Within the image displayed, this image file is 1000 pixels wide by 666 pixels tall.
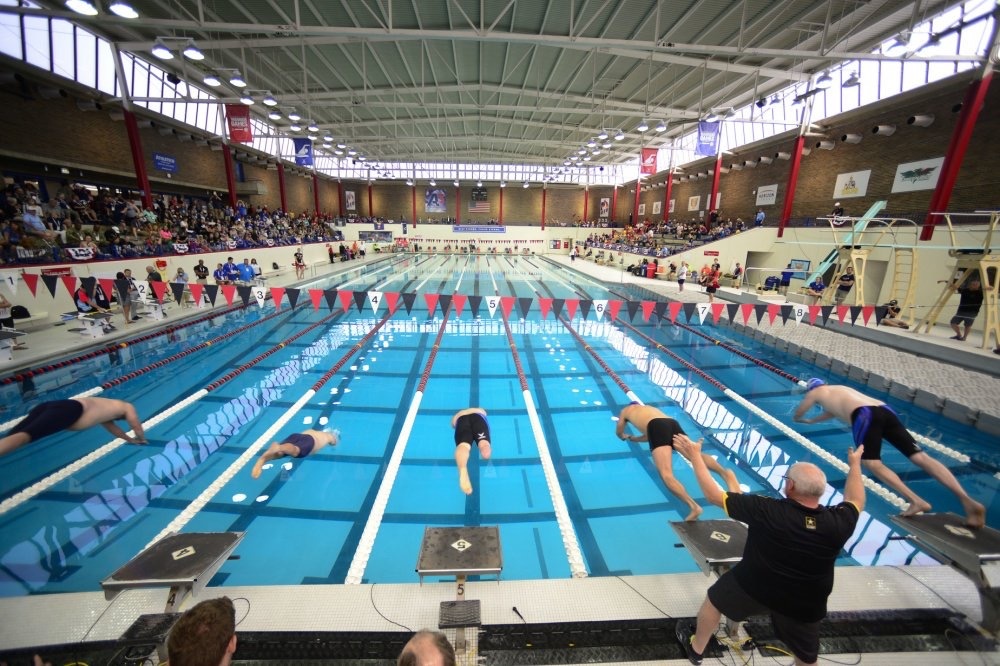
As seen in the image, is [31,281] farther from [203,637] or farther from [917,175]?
[917,175]

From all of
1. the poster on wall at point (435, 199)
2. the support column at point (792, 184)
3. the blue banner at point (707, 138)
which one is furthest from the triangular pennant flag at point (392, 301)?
the poster on wall at point (435, 199)

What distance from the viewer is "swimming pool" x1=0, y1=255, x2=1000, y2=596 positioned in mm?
3176

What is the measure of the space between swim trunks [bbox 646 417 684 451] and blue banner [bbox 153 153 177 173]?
20.7 metres

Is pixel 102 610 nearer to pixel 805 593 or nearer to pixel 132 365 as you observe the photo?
pixel 805 593

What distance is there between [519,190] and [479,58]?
21312 mm

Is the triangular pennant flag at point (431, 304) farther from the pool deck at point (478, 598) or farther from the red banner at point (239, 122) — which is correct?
the pool deck at point (478, 598)

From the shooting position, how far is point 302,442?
3.86 meters

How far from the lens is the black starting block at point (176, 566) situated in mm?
1935

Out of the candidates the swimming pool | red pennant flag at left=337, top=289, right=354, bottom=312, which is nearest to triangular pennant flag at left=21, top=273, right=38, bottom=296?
the swimming pool

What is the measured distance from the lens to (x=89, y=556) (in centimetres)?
301

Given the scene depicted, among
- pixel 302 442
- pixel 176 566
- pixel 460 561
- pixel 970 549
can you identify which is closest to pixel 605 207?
pixel 302 442

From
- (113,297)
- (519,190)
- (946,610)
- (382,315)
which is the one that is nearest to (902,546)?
(946,610)

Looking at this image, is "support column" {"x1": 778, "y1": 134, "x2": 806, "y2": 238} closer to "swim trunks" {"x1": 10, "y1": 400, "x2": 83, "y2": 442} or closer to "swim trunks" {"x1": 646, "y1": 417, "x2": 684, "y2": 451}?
"swim trunks" {"x1": 646, "y1": 417, "x2": 684, "y2": 451}

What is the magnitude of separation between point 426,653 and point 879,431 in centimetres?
408
